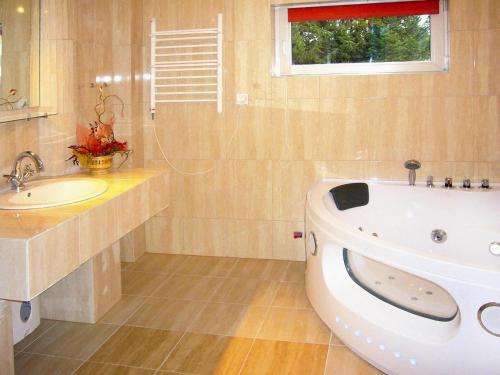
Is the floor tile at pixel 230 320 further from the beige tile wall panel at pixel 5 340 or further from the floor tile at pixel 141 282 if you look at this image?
the beige tile wall panel at pixel 5 340

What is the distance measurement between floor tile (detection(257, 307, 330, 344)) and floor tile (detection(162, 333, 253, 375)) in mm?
164

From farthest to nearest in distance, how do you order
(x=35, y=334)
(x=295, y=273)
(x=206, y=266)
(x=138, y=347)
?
(x=206, y=266) → (x=295, y=273) → (x=35, y=334) → (x=138, y=347)

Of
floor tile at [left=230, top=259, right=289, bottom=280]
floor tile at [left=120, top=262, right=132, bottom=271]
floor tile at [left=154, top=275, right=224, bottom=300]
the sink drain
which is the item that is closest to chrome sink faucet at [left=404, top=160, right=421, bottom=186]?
the sink drain

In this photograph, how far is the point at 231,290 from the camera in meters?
3.33

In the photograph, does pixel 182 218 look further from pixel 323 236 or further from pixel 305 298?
pixel 323 236

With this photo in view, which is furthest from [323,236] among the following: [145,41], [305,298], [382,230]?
[145,41]

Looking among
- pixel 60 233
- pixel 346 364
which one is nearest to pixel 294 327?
pixel 346 364

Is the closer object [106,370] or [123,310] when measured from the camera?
[106,370]

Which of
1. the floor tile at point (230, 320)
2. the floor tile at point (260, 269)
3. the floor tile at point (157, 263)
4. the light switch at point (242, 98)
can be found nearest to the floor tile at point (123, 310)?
the floor tile at point (230, 320)

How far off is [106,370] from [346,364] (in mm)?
1052

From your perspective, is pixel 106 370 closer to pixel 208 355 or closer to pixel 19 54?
pixel 208 355

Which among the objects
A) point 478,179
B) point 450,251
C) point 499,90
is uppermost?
point 499,90

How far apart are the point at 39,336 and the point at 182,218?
152cm

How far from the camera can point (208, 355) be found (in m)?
2.51
